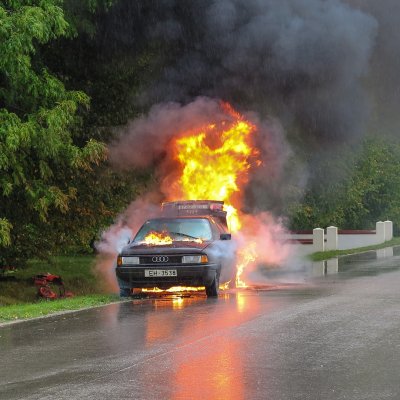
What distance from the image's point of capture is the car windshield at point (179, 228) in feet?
55.8

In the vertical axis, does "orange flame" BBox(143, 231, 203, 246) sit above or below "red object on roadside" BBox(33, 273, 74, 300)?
above

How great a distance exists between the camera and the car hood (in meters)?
15.8

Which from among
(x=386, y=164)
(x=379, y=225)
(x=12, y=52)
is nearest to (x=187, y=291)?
(x=12, y=52)

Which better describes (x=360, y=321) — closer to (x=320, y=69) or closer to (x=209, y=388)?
(x=209, y=388)

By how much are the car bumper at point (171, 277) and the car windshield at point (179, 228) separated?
1338mm

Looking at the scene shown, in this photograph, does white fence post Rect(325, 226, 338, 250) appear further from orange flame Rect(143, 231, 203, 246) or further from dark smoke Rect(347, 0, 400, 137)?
orange flame Rect(143, 231, 203, 246)

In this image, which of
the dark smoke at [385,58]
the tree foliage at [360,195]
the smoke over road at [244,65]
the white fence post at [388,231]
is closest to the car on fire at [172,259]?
the smoke over road at [244,65]

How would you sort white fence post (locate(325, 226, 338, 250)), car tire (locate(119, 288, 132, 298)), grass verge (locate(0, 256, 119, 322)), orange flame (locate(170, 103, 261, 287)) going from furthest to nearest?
white fence post (locate(325, 226, 338, 250)), orange flame (locate(170, 103, 261, 287)), car tire (locate(119, 288, 132, 298)), grass verge (locate(0, 256, 119, 322))

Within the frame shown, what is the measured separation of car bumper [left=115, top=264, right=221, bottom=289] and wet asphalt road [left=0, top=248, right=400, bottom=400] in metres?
0.55

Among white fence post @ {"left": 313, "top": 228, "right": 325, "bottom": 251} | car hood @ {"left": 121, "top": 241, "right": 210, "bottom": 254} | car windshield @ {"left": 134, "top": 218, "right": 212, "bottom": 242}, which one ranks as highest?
white fence post @ {"left": 313, "top": 228, "right": 325, "bottom": 251}

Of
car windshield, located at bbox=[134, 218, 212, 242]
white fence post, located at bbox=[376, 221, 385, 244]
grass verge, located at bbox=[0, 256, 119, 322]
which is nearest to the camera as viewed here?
grass verge, located at bbox=[0, 256, 119, 322]

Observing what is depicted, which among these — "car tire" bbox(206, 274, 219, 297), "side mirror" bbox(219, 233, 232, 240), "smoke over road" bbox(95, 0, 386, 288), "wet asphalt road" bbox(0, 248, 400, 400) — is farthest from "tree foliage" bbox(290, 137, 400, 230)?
"wet asphalt road" bbox(0, 248, 400, 400)

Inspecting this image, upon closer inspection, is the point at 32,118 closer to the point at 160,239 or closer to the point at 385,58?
the point at 160,239

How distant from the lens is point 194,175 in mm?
24078
